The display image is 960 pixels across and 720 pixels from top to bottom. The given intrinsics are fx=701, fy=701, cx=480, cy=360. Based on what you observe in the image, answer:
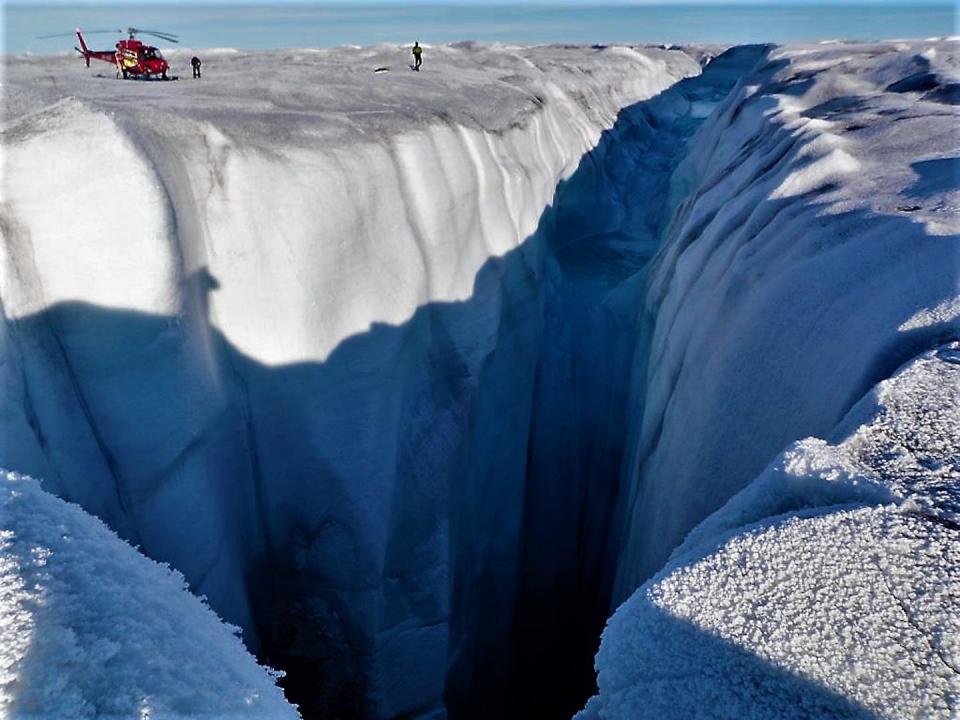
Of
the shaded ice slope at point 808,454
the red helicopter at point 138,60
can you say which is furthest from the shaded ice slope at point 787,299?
the red helicopter at point 138,60

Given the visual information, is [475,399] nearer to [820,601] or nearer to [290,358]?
[290,358]

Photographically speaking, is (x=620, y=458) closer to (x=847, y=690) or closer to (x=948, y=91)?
(x=948, y=91)

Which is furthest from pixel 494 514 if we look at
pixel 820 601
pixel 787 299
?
pixel 820 601

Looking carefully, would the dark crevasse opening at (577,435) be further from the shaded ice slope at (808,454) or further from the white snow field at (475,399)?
the shaded ice slope at (808,454)

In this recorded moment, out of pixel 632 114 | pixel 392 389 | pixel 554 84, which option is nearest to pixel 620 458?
pixel 392 389

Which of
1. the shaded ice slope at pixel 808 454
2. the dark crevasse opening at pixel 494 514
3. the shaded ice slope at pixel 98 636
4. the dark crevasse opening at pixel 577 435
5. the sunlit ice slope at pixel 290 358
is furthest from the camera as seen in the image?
the dark crevasse opening at pixel 577 435
